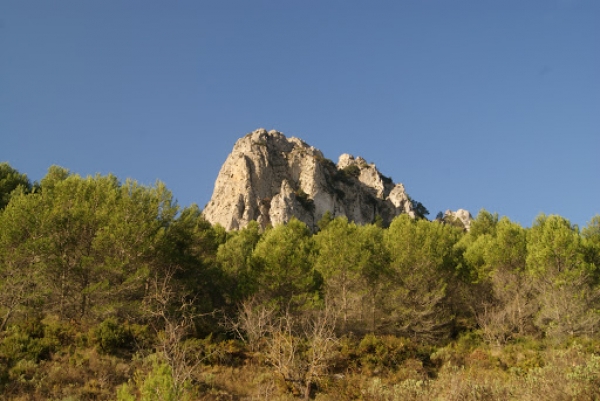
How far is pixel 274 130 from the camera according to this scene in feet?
389

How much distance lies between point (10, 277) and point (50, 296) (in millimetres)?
3347

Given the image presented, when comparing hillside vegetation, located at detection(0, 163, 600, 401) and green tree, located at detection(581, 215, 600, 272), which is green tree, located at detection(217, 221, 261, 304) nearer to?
hillside vegetation, located at detection(0, 163, 600, 401)

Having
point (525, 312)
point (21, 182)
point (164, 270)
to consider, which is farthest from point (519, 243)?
point (21, 182)

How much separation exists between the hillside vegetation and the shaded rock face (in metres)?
55.3

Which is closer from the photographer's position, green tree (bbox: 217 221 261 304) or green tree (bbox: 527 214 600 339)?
green tree (bbox: 527 214 600 339)

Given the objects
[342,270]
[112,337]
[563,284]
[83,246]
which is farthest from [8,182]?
[563,284]

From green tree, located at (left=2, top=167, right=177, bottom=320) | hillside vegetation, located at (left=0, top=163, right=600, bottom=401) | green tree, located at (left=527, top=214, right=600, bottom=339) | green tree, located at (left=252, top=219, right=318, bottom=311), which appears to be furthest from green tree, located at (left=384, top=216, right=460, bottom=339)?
green tree, located at (left=2, top=167, right=177, bottom=320)

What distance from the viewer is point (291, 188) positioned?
326ft

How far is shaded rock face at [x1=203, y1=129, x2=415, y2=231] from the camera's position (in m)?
93.8

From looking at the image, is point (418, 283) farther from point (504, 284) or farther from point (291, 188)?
point (291, 188)

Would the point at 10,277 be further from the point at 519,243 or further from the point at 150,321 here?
the point at 519,243

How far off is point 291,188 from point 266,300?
2754 inches

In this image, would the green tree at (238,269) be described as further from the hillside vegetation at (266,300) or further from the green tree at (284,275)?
the green tree at (284,275)

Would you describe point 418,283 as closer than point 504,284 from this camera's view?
Yes
